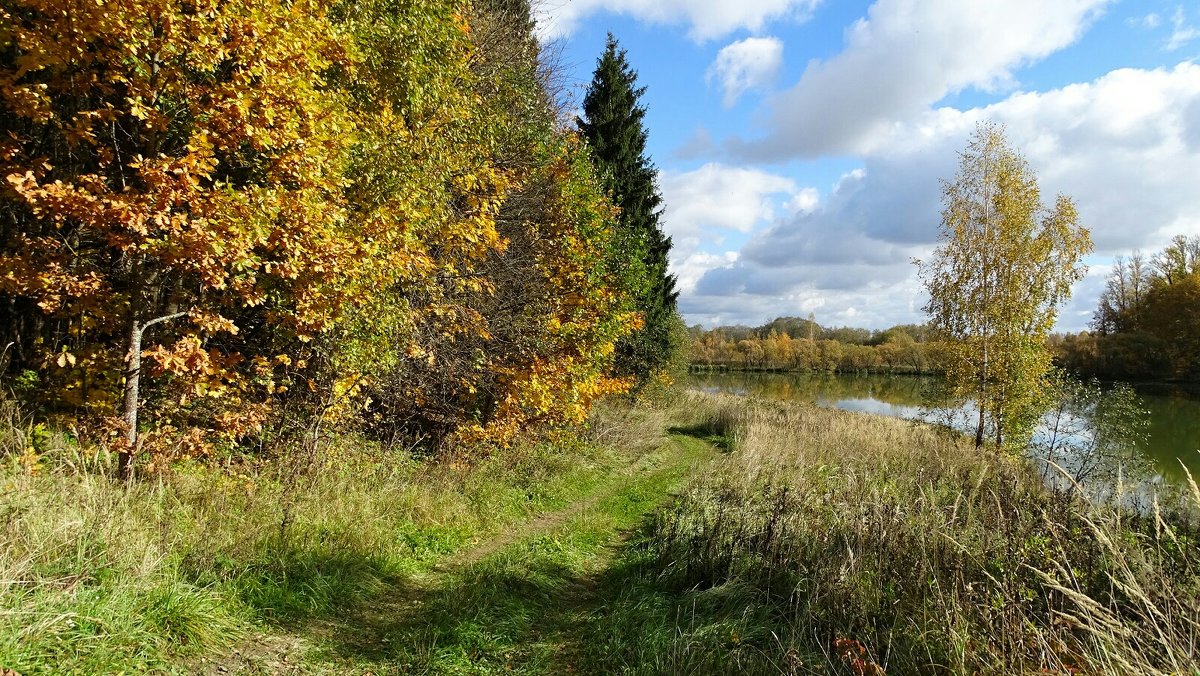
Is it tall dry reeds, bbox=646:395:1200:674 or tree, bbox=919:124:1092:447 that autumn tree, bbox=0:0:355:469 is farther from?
tree, bbox=919:124:1092:447

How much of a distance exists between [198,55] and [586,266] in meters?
7.28

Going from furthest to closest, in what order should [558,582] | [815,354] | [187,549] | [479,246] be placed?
[815,354], [479,246], [558,582], [187,549]

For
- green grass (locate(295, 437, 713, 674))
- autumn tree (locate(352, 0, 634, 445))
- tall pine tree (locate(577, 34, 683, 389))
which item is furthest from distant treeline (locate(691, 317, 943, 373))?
green grass (locate(295, 437, 713, 674))

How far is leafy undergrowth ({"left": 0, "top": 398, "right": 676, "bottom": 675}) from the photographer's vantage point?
310 centimetres

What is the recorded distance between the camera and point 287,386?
22.2 ft

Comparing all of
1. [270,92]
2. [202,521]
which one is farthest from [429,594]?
[270,92]

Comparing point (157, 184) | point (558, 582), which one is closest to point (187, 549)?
point (157, 184)

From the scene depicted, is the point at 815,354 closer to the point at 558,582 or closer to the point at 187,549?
the point at 558,582

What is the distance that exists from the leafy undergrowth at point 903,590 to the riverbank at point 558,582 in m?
0.02

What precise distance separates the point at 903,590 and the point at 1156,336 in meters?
55.5

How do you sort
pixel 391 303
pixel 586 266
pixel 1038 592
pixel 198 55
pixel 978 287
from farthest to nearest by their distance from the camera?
1. pixel 978 287
2. pixel 586 266
3. pixel 391 303
4. pixel 198 55
5. pixel 1038 592

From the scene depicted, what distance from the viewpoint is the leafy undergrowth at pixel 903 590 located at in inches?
121

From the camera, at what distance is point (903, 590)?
4.04m

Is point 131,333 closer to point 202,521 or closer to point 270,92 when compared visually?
point 202,521
